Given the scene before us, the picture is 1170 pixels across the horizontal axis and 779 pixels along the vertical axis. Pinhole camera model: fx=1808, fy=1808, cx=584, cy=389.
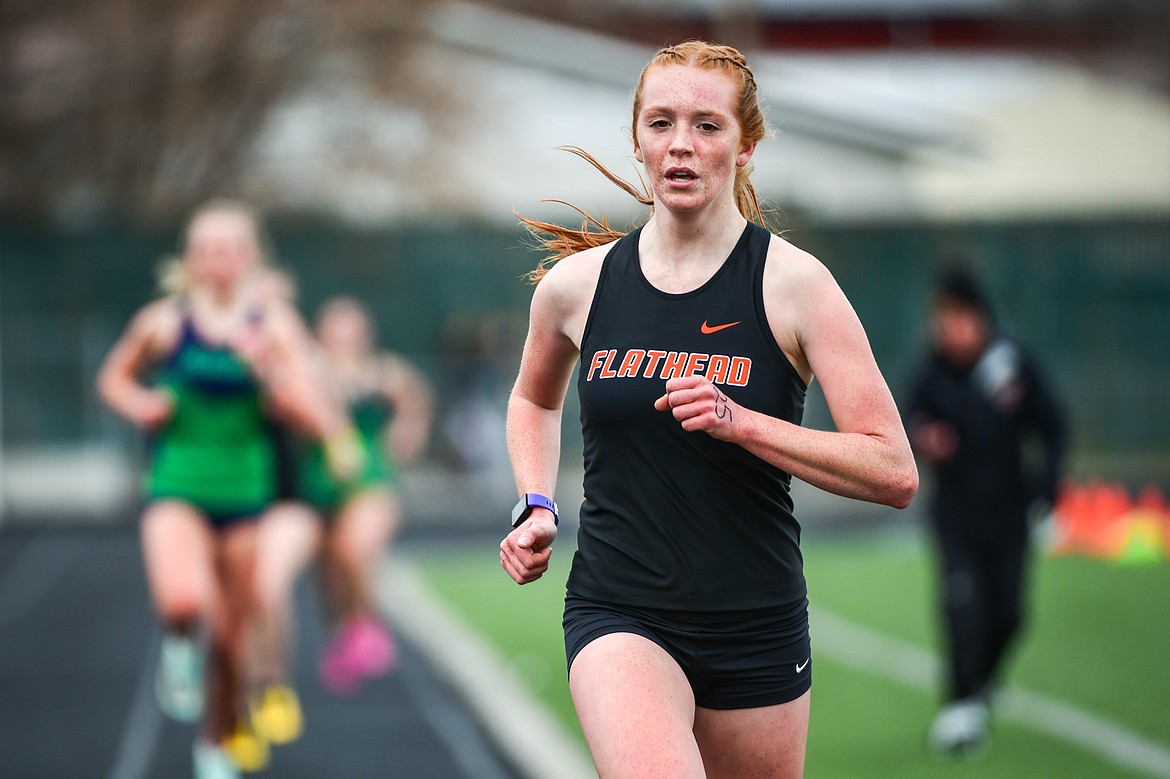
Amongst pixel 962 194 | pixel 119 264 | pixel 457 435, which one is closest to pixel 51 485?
pixel 119 264

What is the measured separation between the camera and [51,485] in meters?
25.9

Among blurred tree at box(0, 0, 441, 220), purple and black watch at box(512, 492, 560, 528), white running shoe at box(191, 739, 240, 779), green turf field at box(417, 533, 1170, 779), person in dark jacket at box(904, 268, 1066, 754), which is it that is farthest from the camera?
blurred tree at box(0, 0, 441, 220)

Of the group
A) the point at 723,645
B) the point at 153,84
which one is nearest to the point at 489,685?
the point at 723,645

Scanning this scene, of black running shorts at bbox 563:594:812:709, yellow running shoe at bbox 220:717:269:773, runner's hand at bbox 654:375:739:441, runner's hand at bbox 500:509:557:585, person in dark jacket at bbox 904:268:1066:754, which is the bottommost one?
yellow running shoe at bbox 220:717:269:773

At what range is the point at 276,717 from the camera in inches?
394

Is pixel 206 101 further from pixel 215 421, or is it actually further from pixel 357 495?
pixel 215 421

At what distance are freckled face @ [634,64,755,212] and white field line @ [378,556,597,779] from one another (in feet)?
15.1

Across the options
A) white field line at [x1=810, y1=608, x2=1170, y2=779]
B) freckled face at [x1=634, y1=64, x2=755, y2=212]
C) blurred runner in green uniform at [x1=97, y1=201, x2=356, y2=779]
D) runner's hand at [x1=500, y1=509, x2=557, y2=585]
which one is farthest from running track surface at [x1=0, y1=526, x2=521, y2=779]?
freckled face at [x1=634, y1=64, x2=755, y2=212]

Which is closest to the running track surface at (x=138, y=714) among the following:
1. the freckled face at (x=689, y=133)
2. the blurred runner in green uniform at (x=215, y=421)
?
the blurred runner in green uniform at (x=215, y=421)

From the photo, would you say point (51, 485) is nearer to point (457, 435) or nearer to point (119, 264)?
point (119, 264)

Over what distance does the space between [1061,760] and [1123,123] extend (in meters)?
35.5

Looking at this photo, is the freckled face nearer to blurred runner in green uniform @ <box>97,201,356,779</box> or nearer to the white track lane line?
blurred runner in green uniform @ <box>97,201,356,779</box>

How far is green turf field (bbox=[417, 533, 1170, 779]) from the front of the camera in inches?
345

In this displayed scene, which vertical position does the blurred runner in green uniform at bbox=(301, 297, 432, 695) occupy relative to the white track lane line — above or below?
above
